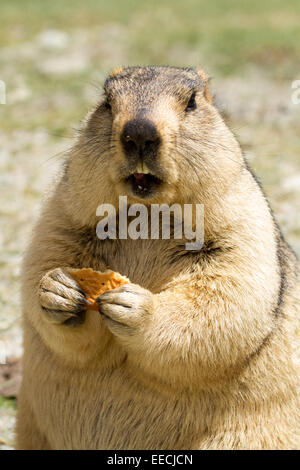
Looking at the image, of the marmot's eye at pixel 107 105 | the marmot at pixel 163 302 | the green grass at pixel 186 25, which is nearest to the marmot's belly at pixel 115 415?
the marmot at pixel 163 302

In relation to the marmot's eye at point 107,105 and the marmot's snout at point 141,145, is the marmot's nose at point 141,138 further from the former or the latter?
the marmot's eye at point 107,105

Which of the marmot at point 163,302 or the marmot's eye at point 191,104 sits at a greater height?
the marmot's eye at point 191,104

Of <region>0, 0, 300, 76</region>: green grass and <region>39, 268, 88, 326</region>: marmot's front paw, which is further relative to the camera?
<region>0, 0, 300, 76</region>: green grass

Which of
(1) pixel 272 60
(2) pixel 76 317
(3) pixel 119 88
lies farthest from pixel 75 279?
(1) pixel 272 60

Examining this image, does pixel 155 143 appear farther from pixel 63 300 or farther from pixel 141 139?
pixel 63 300

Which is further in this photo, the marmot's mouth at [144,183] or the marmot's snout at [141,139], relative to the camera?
the marmot's mouth at [144,183]

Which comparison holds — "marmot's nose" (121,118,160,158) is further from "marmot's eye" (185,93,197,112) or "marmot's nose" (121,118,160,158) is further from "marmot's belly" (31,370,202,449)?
"marmot's belly" (31,370,202,449)

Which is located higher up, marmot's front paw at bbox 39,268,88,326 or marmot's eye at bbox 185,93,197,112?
marmot's eye at bbox 185,93,197,112

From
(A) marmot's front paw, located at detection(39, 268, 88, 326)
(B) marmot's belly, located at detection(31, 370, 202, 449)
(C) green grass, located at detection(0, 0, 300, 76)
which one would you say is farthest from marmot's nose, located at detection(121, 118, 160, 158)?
(C) green grass, located at detection(0, 0, 300, 76)
